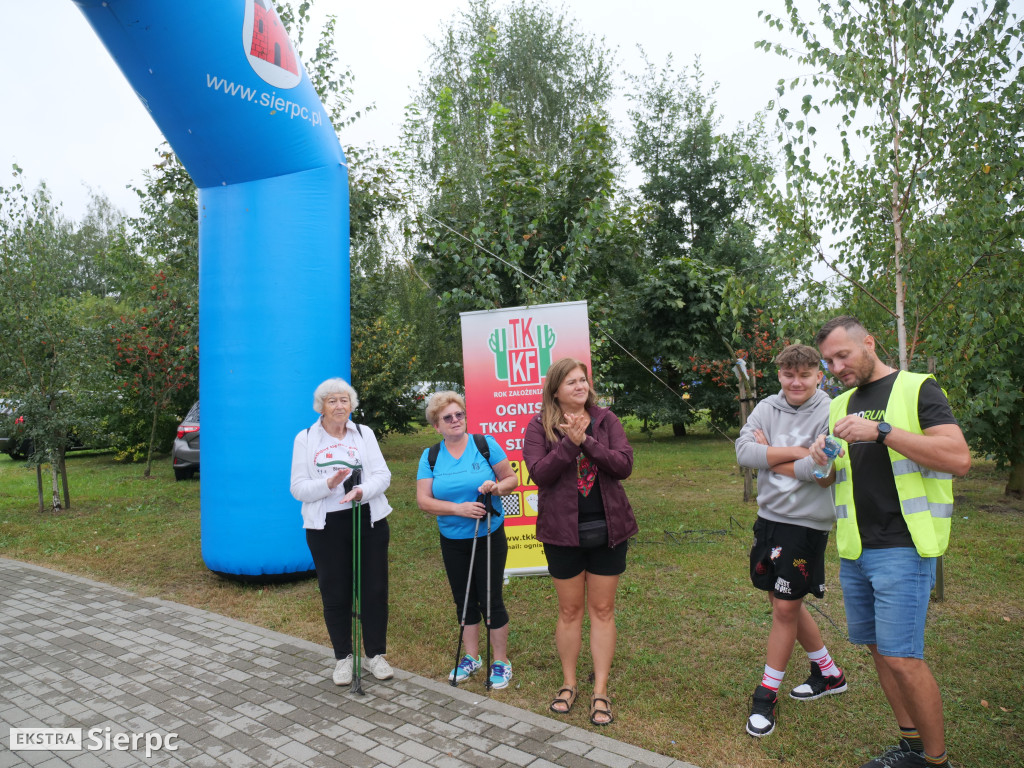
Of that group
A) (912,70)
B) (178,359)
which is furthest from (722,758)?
(178,359)

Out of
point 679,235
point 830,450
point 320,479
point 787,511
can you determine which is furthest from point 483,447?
point 679,235

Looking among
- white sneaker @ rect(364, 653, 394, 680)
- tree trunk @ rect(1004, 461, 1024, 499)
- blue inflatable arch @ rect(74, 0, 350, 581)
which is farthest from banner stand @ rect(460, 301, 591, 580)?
tree trunk @ rect(1004, 461, 1024, 499)

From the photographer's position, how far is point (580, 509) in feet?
11.5

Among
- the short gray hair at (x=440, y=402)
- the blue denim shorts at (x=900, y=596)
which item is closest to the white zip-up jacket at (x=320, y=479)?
the short gray hair at (x=440, y=402)

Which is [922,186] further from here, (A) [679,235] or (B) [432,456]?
(A) [679,235]

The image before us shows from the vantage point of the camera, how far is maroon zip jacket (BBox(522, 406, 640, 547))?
Answer: 11.1 feet

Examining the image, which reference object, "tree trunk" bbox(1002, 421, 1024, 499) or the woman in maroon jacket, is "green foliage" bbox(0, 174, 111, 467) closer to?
the woman in maroon jacket

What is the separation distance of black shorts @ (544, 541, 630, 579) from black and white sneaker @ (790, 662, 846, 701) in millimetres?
1175

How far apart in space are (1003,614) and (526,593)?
342 cm

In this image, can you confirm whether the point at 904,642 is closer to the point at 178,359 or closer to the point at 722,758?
the point at 722,758

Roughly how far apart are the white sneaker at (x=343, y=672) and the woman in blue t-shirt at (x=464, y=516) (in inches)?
23.2

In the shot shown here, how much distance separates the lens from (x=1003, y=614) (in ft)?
15.9

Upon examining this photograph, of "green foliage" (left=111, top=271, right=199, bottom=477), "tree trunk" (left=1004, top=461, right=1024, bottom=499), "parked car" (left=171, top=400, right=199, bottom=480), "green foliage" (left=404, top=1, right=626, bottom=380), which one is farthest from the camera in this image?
"green foliage" (left=111, top=271, right=199, bottom=477)

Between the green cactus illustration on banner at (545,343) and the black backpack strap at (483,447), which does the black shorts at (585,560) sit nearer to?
the black backpack strap at (483,447)
